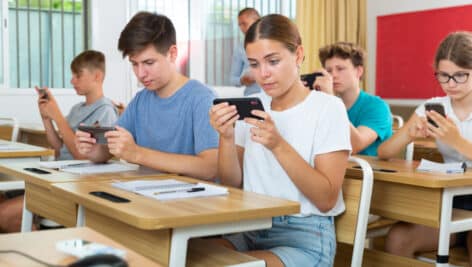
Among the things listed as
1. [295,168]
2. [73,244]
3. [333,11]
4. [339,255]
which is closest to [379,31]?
[333,11]

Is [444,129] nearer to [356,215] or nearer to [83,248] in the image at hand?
[356,215]

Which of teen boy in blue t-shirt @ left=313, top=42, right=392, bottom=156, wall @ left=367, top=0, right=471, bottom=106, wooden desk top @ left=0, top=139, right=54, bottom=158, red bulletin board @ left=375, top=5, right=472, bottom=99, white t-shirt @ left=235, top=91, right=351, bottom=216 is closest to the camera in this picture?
white t-shirt @ left=235, top=91, right=351, bottom=216

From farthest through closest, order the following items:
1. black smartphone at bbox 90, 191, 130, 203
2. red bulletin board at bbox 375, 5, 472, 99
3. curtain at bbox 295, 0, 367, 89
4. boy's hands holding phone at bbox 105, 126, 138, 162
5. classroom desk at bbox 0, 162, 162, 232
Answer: curtain at bbox 295, 0, 367, 89
red bulletin board at bbox 375, 5, 472, 99
boy's hands holding phone at bbox 105, 126, 138, 162
classroom desk at bbox 0, 162, 162, 232
black smartphone at bbox 90, 191, 130, 203

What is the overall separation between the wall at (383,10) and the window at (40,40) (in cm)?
291

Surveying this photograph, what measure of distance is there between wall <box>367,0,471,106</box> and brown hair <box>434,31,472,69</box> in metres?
3.42

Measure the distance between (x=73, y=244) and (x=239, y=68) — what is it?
494 cm

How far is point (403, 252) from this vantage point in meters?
2.47

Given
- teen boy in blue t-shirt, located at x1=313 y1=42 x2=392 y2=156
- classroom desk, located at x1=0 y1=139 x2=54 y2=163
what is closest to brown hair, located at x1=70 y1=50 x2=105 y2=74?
classroom desk, located at x1=0 y1=139 x2=54 y2=163

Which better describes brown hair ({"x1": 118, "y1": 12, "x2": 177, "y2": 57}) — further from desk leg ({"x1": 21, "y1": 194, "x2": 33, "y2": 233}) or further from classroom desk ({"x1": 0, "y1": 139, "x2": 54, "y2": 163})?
classroom desk ({"x1": 0, "y1": 139, "x2": 54, "y2": 163})

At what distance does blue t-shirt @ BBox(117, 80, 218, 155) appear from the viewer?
7.62 ft

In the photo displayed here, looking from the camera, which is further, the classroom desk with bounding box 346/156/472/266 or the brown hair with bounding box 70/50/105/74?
the brown hair with bounding box 70/50/105/74

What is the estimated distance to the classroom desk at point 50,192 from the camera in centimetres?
207

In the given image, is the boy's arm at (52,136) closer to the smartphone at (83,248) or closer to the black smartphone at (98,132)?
the black smartphone at (98,132)

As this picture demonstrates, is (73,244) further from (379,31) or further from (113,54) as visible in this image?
(379,31)
